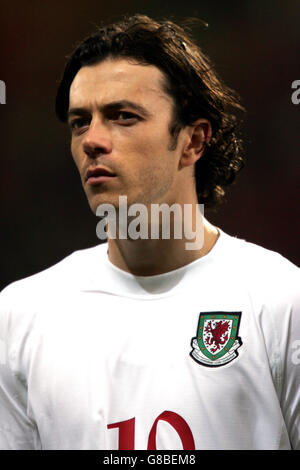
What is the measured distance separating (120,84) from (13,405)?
43.1 inches

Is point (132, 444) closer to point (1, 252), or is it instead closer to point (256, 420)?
point (256, 420)

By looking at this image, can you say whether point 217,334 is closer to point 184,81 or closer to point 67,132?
point 184,81

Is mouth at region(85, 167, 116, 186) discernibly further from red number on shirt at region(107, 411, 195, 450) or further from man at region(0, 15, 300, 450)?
red number on shirt at region(107, 411, 195, 450)

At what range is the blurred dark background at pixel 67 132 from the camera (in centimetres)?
264

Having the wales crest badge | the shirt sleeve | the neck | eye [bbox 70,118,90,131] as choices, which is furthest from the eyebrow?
the shirt sleeve

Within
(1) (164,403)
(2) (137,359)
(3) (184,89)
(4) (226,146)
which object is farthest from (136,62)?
(1) (164,403)

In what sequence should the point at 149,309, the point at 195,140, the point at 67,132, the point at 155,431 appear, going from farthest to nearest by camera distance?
the point at 67,132
the point at 195,140
the point at 149,309
the point at 155,431

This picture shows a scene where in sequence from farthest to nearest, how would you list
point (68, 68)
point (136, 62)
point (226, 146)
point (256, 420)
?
point (226, 146), point (68, 68), point (136, 62), point (256, 420)

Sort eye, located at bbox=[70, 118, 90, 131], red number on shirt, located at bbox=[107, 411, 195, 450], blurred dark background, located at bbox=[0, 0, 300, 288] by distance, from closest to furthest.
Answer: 1. red number on shirt, located at bbox=[107, 411, 195, 450]
2. eye, located at bbox=[70, 118, 90, 131]
3. blurred dark background, located at bbox=[0, 0, 300, 288]

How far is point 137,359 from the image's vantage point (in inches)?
80.0

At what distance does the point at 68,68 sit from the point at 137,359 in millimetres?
1023

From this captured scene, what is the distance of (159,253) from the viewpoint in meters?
2.15

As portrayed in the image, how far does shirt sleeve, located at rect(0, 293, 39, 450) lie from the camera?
85.6 inches

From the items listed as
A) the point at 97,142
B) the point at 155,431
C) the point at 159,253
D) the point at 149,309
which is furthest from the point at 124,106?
the point at 155,431
